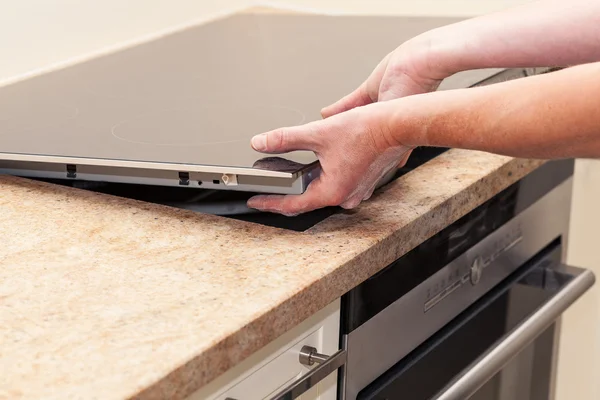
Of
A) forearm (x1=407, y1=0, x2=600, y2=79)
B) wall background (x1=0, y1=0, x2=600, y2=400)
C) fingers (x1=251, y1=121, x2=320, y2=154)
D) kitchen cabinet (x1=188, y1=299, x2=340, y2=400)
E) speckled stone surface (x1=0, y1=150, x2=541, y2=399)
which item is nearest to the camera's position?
speckled stone surface (x1=0, y1=150, x2=541, y2=399)

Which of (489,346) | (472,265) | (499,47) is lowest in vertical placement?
(489,346)

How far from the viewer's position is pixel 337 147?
76 cm

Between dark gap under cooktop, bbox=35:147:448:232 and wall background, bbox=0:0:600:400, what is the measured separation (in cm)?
39

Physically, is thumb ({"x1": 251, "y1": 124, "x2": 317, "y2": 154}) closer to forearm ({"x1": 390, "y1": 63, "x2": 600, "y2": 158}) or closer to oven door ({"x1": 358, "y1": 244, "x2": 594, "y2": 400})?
forearm ({"x1": 390, "y1": 63, "x2": 600, "y2": 158})

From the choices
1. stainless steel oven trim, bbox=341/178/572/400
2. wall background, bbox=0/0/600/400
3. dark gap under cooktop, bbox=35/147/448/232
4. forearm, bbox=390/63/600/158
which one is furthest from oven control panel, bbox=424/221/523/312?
wall background, bbox=0/0/600/400

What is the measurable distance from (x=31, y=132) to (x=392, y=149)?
39cm

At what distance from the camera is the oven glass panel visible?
0.89 m

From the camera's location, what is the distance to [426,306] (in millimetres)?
895

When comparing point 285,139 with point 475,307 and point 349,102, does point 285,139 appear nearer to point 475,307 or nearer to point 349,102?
point 349,102

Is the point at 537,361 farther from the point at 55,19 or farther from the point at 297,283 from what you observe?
the point at 55,19

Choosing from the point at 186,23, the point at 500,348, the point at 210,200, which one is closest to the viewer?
the point at 210,200

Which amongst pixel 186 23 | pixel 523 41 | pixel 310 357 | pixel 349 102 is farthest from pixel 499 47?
pixel 186 23

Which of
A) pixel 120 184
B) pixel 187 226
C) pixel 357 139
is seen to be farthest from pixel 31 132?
pixel 357 139

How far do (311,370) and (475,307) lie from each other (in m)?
0.34
